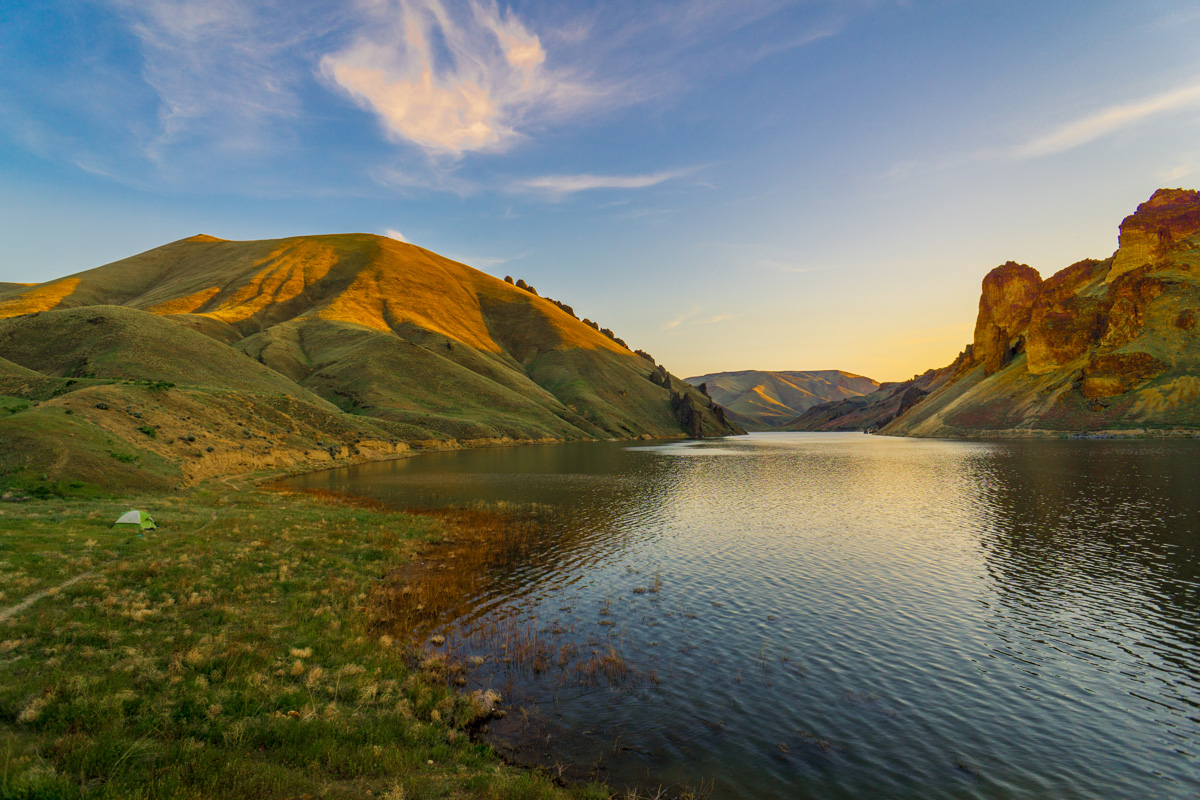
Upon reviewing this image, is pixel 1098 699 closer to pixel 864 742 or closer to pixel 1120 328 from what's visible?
pixel 864 742

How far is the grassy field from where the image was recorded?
9.45 meters

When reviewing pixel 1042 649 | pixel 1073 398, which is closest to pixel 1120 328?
pixel 1073 398

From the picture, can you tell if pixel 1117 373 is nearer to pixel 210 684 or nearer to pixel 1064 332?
pixel 1064 332

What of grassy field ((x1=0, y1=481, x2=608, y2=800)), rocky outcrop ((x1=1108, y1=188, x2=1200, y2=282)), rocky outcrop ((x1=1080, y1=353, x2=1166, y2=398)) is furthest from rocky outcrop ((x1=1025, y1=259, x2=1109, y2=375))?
grassy field ((x1=0, y1=481, x2=608, y2=800))

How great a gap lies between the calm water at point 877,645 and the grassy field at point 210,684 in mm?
3050

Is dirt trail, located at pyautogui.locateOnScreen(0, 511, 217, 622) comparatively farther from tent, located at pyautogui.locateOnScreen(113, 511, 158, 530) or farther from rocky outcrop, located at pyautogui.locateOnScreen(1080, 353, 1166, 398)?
rocky outcrop, located at pyautogui.locateOnScreen(1080, 353, 1166, 398)

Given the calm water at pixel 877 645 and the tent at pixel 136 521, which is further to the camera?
the tent at pixel 136 521

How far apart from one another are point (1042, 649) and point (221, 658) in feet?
91.2

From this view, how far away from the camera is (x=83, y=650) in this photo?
1373 centimetres

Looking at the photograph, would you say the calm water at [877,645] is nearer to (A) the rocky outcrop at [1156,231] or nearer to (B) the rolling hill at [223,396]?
(B) the rolling hill at [223,396]

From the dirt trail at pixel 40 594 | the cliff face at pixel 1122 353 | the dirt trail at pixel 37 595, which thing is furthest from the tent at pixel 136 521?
the cliff face at pixel 1122 353

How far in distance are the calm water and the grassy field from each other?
10.0 feet

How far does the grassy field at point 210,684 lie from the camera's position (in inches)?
372

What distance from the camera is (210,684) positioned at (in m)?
13.2
